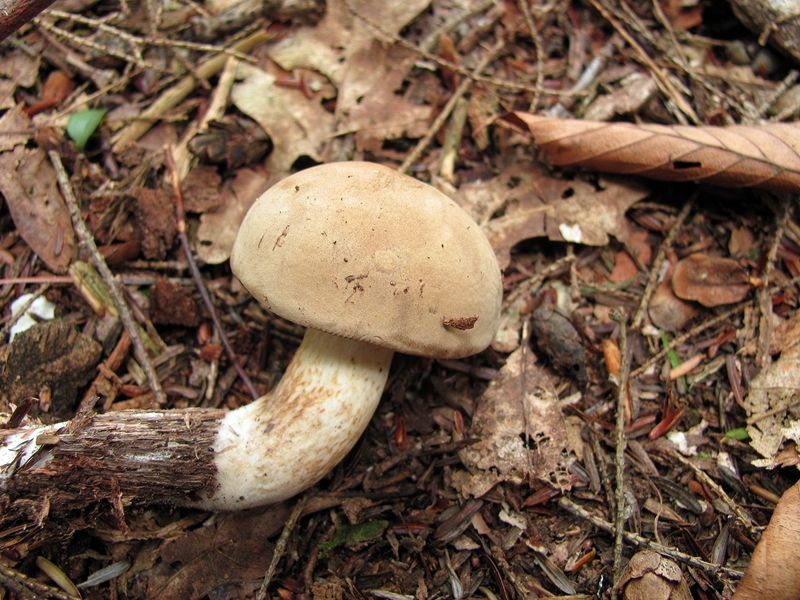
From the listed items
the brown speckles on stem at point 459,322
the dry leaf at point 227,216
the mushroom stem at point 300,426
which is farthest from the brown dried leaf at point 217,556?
the dry leaf at point 227,216

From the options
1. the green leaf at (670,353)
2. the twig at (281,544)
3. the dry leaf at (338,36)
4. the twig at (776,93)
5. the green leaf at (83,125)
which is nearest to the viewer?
the twig at (281,544)

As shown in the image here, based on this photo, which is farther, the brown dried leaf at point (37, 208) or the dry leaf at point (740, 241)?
the dry leaf at point (740, 241)

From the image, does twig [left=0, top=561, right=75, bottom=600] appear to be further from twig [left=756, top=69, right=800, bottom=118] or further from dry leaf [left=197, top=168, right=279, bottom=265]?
twig [left=756, top=69, right=800, bottom=118]

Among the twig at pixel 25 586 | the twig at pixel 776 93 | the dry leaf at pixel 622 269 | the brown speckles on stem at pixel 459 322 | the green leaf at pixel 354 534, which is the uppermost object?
the twig at pixel 776 93

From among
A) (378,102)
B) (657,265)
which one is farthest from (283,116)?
(657,265)

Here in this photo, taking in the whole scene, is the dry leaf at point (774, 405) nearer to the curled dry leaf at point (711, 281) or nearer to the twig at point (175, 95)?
the curled dry leaf at point (711, 281)

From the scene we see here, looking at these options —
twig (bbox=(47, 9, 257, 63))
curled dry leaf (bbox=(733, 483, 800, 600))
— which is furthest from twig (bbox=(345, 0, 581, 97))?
curled dry leaf (bbox=(733, 483, 800, 600))

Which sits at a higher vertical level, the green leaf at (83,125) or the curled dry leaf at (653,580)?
the green leaf at (83,125)
